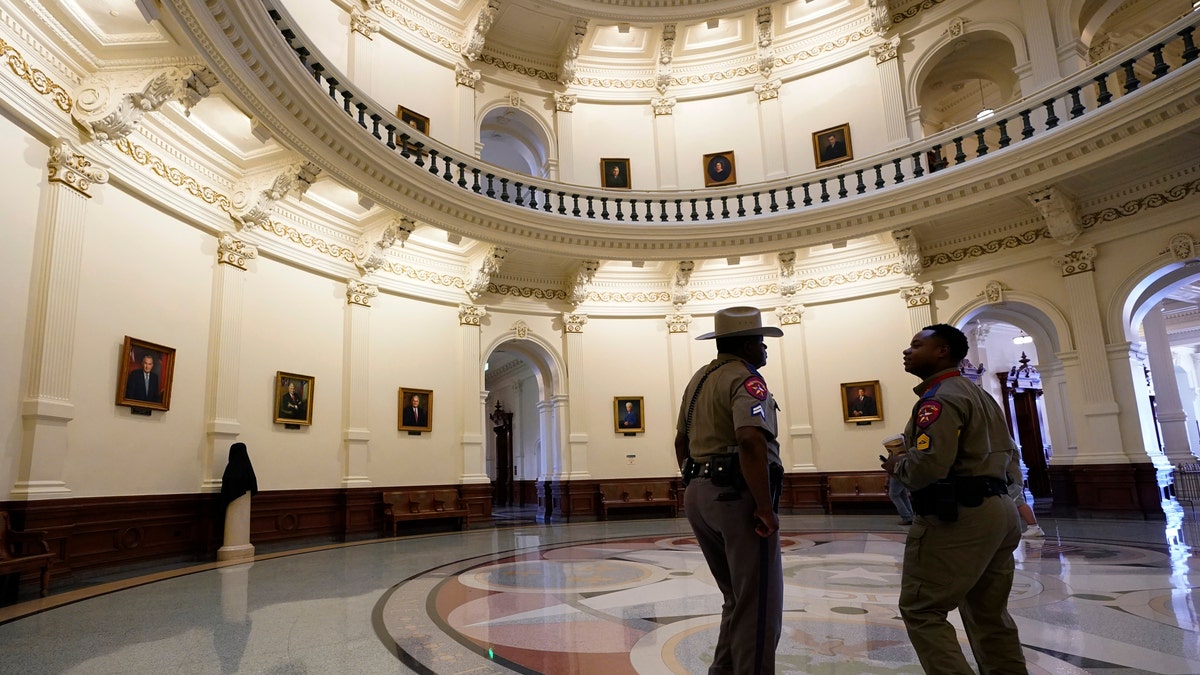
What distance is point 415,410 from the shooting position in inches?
512

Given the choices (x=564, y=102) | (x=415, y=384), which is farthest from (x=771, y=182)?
(x=415, y=384)

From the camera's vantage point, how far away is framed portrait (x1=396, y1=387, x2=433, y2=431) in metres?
12.8

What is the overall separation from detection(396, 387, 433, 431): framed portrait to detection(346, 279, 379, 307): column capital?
1802mm

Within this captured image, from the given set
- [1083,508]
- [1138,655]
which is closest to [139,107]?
[1138,655]

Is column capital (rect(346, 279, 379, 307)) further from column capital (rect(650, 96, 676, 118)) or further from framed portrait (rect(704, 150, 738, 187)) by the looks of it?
column capital (rect(650, 96, 676, 118))

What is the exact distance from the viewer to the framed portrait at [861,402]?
1423cm

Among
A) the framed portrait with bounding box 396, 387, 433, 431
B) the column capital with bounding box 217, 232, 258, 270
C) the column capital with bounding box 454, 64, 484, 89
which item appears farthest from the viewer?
the column capital with bounding box 454, 64, 484, 89

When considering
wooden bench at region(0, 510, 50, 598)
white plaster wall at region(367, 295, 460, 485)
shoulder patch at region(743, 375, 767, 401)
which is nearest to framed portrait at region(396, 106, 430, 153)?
white plaster wall at region(367, 295, 460, 485)

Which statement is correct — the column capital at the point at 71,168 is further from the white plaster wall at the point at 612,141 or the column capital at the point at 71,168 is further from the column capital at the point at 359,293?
the white plaster wall at the point at 612,141

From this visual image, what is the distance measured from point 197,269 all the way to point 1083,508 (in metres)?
14.6

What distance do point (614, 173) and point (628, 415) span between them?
586 cm

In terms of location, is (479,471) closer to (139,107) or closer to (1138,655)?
(139,107)

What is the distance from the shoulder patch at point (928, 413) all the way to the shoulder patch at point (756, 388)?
0.70 metres

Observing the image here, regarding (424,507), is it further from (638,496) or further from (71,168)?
(71,168)
